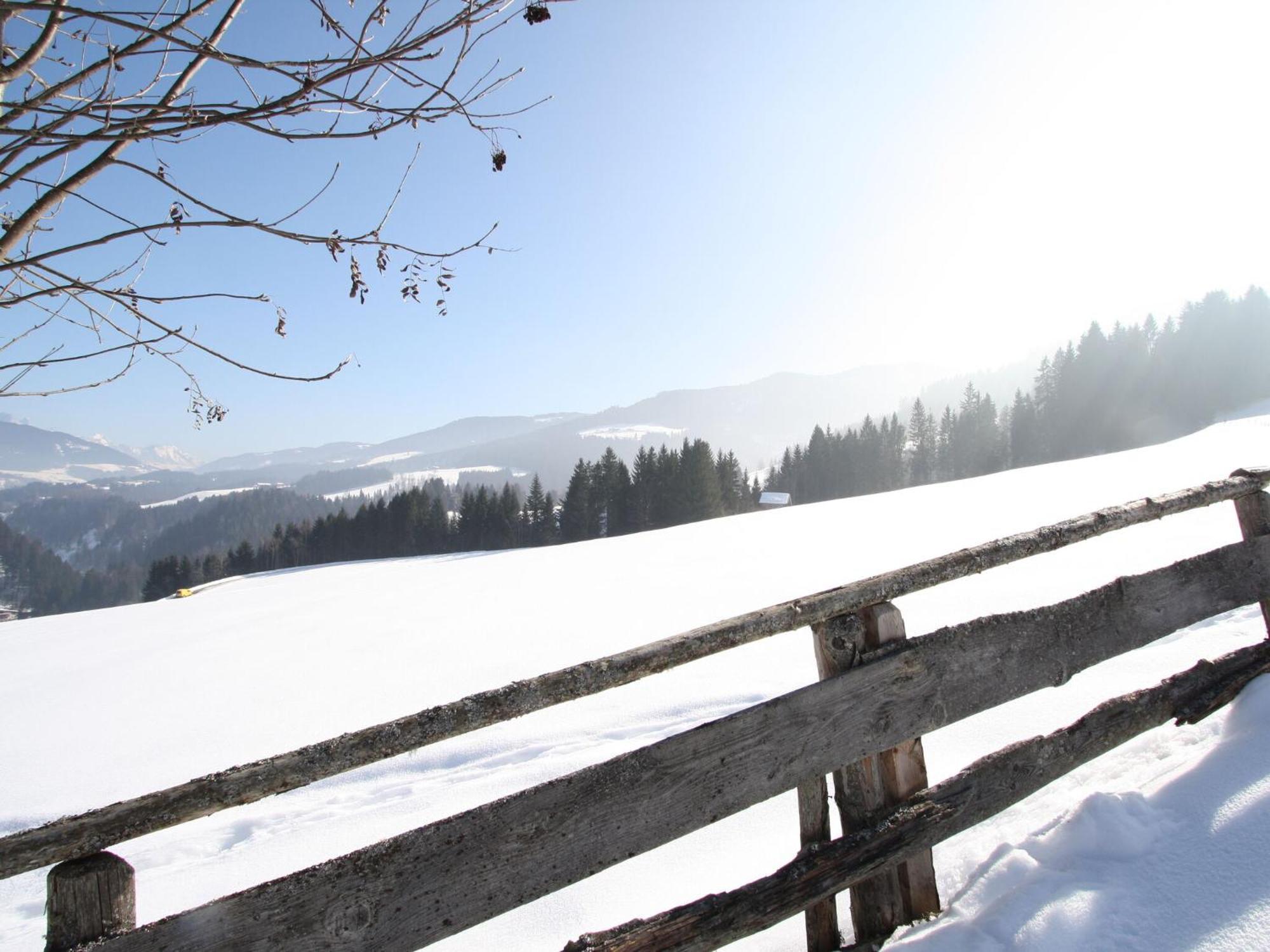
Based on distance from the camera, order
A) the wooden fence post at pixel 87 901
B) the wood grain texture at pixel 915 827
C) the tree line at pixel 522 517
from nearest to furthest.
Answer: the wooden fence post at pixel 87 901 → the wood grain texture at pixel 915 827 → the tree line at pixel 522 517

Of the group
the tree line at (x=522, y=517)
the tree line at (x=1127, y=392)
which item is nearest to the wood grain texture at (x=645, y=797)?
the tree line at (x=522, y=517)

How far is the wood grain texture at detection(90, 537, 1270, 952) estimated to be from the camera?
1.46 m

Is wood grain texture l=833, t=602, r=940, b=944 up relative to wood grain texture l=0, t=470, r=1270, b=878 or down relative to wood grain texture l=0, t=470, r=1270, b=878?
down

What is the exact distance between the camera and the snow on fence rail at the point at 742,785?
1.43m

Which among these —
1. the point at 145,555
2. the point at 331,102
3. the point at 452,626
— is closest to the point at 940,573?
the point at 331,102

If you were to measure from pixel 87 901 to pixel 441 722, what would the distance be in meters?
0.81

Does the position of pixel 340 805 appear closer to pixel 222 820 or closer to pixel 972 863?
pixel 222 820

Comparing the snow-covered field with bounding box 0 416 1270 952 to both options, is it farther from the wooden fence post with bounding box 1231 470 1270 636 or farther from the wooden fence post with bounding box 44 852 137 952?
the wooden fence post with bounding box 44 852 137 952

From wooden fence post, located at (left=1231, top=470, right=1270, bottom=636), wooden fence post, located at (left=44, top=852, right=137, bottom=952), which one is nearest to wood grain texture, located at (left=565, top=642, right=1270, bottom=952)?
wooden fence post, located at (left=1231, top=470, right=1270, bottom=636)

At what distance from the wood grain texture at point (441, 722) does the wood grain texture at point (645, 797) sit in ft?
0.65

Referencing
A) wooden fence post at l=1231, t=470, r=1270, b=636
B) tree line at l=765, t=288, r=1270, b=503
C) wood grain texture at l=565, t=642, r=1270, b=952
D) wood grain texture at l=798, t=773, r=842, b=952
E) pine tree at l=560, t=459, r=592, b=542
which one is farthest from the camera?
tree line at l=765, t=288, r=1270, b=503

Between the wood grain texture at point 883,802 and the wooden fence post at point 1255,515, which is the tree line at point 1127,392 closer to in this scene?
the wooden fence post at point 1255,515

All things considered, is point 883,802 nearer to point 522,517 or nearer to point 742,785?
point 742,785

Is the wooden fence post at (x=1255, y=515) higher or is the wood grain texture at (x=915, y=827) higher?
the wooden fence post at (x=1255, y=515)
